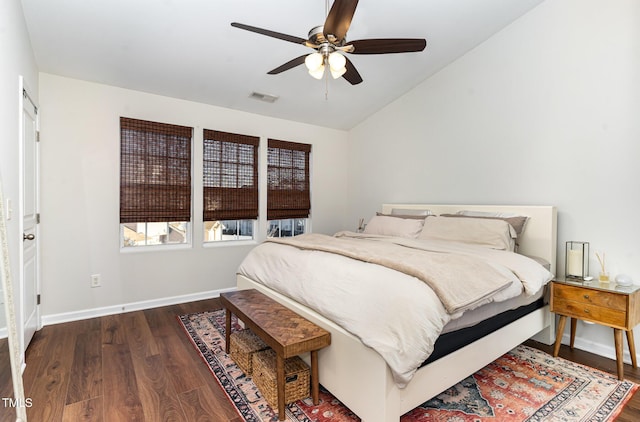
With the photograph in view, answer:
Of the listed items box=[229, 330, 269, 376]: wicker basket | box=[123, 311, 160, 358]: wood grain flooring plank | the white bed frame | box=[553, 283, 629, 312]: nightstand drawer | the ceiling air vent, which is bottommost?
box=[123, 311, 160, 358]: wood grain flooring plank

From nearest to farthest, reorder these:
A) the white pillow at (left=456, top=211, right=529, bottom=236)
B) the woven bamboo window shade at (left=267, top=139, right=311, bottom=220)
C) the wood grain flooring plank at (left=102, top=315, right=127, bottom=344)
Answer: the wood grain flooring plank at (left=102, top=315, right=127, bottom=344) → the white pillow at (left=456, top=211, right=529, bottom=236) → the woven bamboo window shade at (left=267, top=139, right=311, bottom=220)

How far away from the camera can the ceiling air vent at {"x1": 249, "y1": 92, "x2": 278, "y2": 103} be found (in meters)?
3.84

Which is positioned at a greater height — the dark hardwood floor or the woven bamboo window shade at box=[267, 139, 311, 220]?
the woven bamboo window shade at box=[267, 139, 311, 220]

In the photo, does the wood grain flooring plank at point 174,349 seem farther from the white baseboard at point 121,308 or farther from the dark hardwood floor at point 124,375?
the white baseboard at point 121,308

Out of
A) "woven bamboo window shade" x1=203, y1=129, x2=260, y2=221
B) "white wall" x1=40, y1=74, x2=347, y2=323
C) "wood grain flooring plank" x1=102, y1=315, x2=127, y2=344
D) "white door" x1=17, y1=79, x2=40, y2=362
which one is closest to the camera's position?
"white door" x1=17, y1=79, x2=40, y2=362

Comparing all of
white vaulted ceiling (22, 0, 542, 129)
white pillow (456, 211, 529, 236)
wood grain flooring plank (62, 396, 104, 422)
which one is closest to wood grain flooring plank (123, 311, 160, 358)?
wood grain flooring plank (62, 396, 104, 422)

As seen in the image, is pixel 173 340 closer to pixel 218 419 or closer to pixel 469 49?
pixel 218 419

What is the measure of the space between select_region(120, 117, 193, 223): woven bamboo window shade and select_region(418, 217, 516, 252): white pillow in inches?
110

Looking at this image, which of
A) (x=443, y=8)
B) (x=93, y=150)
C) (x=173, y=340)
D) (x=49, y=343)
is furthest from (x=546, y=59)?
(x=49, y=343)

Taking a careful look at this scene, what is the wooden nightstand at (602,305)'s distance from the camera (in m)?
2.15

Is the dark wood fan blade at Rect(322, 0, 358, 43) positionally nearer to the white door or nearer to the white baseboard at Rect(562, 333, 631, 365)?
the white door

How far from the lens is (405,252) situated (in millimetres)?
2238

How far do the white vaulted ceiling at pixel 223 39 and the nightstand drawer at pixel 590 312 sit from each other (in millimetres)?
2646

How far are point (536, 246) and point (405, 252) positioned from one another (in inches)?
58.4
